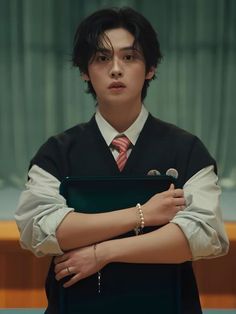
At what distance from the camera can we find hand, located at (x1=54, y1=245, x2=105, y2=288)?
98cm

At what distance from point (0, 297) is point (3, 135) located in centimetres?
144

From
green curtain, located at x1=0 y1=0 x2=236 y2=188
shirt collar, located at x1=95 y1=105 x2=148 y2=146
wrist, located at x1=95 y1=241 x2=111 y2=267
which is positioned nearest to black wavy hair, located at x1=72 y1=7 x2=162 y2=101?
shirt collar, located at x1=95 y1=105 x2=148 y2=146

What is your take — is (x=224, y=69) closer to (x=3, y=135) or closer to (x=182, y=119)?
(x=182, y=119)

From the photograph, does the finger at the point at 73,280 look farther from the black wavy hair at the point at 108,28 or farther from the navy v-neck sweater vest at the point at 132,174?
the black wavy hair at the point at 108,28

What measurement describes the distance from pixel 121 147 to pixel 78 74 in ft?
6.33

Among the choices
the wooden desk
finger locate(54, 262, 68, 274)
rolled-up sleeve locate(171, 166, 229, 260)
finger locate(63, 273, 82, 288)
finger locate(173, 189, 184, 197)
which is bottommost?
the wooden desk

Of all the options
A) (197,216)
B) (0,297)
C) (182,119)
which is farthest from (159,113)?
(197,216)

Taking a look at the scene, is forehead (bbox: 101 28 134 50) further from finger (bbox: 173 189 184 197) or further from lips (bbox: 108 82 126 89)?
finger (bbox: 173 189 184 197)

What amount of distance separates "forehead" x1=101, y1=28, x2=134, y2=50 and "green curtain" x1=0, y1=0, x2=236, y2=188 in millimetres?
1901

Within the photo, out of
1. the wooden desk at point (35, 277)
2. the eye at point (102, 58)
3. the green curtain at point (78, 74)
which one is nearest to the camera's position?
the eye at point (102, 58)

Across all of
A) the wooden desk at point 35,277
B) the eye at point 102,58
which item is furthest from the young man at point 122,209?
the wooden desk at point 35,277

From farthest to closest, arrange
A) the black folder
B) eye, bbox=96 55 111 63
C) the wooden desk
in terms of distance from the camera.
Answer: the wooden desk → eye, bbox=96 55 111 63 → the black folder

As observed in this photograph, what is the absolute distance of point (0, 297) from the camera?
1.68m

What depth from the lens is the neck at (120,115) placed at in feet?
3.59
